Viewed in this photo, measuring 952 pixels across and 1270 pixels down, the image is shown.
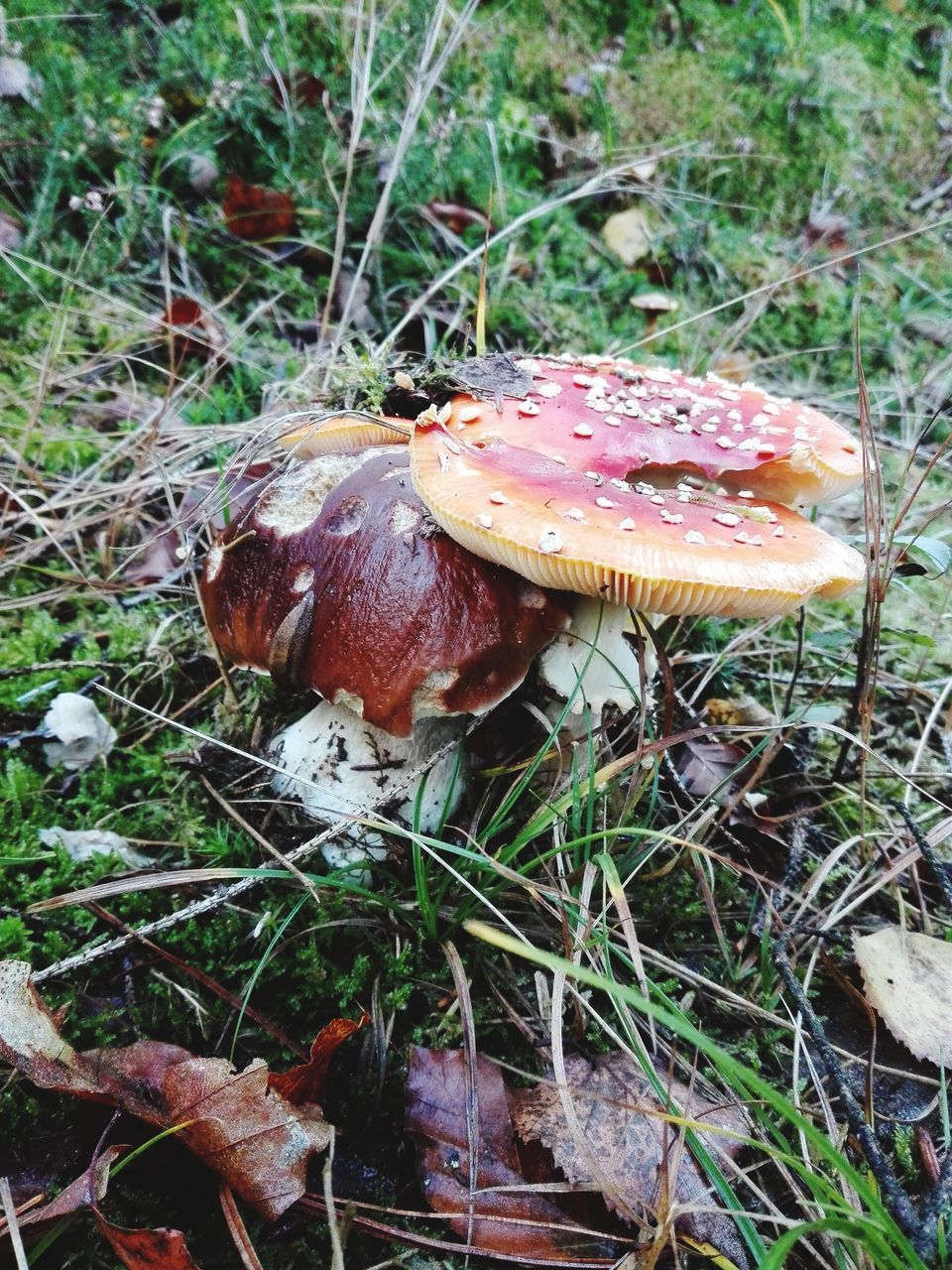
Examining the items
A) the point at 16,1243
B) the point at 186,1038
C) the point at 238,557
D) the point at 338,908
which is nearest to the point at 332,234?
the point at 238,557

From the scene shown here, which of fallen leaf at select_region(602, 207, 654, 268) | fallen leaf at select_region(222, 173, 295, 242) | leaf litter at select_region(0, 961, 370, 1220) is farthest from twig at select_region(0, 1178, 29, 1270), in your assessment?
fallen leaf at select_region(602, 207, 654, 268)

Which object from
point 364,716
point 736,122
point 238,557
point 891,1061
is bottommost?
point 891,1061

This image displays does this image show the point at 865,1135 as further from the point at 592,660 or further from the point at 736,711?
the point at 736,711

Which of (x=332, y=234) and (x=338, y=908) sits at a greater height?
(x=332, y=234)

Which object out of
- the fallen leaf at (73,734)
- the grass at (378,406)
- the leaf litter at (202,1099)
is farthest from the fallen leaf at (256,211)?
the leaf litter at (202,1099)

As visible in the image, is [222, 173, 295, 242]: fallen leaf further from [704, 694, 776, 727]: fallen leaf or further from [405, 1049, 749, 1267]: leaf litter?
[405, 1049, 749, 1267]: leaf litter

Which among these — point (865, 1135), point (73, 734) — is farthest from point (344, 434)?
point (865, 1135)

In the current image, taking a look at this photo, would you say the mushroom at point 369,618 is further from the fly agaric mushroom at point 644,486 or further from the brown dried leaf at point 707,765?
the brown dried leaf at point 707,765

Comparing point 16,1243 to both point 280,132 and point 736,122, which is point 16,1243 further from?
point 736,122
